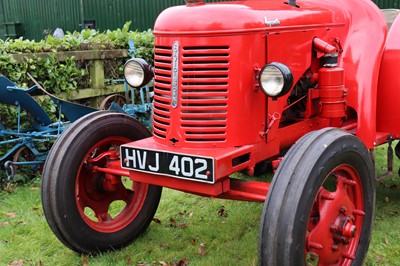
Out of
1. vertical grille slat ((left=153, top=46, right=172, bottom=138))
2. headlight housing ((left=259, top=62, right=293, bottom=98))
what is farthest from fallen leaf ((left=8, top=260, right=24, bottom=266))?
headlight housing ((left=259, top=62, right=293, bottom=98))

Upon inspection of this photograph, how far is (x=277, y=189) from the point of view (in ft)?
8.87

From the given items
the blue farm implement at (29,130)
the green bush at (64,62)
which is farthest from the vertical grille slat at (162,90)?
the green bush at (64,62)

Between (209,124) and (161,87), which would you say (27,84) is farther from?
(209,124)

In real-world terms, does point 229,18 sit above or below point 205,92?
above

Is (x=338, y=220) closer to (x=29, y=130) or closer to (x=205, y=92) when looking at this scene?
(x=205, y=92)

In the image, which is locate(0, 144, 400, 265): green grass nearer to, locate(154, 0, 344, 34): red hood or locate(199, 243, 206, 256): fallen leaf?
locate(199, 243, 206, 256): fallen leaf

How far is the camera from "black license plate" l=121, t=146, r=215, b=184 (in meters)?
2.93

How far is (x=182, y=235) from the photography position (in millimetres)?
4234

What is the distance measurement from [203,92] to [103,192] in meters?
1.36

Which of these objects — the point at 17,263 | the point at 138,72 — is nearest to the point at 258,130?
the point at 138,72

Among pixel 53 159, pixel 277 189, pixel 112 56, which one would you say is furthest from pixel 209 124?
pixel 112 56

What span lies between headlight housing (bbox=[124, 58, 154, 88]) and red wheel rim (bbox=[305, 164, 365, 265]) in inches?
58.1

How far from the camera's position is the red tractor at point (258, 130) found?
2.89m

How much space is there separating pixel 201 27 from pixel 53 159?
1412mm
